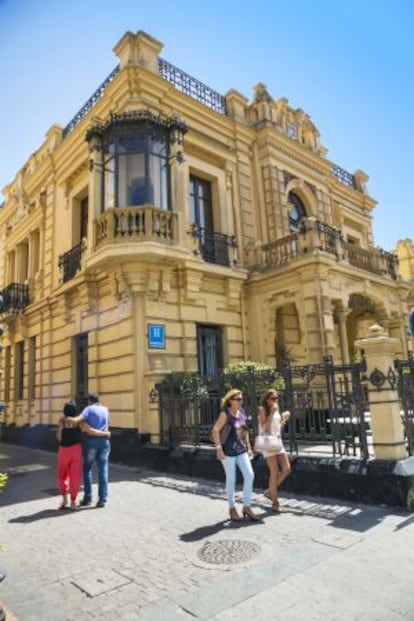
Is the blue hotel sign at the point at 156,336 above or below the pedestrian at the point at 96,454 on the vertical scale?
above

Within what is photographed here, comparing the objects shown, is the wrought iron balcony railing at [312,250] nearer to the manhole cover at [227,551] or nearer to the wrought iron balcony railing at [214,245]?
the wrought iron balcony railing at [214,245]

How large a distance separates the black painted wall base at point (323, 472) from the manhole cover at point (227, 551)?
7.34ft

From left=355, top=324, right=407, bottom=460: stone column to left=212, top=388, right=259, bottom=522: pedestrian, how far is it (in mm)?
1910

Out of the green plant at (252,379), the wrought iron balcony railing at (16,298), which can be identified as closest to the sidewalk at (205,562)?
the green plant at (252,379)

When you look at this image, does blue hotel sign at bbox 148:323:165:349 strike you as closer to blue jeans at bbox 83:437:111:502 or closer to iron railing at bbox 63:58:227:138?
blue jeans at bbox 83:437:111:502

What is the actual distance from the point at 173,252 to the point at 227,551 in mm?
7979

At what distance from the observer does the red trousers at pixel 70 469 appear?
6973 millimetres

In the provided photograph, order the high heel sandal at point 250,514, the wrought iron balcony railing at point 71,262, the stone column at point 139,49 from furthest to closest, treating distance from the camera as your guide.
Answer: the wrought iron balcony railing at point 71,262 < the stone column at point 139,49 < the high heel sandal at point 250,514

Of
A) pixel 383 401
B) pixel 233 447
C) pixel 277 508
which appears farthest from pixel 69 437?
pixel 383 401

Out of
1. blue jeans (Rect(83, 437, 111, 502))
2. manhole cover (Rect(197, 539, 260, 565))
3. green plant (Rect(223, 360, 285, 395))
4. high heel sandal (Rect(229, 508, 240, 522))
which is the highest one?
green plant (Rect(223, 360, 285, 395))

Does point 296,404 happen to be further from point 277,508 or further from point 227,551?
point 227,551

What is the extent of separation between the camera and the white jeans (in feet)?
19.0

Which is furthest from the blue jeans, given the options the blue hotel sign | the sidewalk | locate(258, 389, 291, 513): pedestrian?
the blue hotel sign

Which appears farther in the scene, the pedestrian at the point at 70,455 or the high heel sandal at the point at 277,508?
the pedestrian at the point at 70,455
